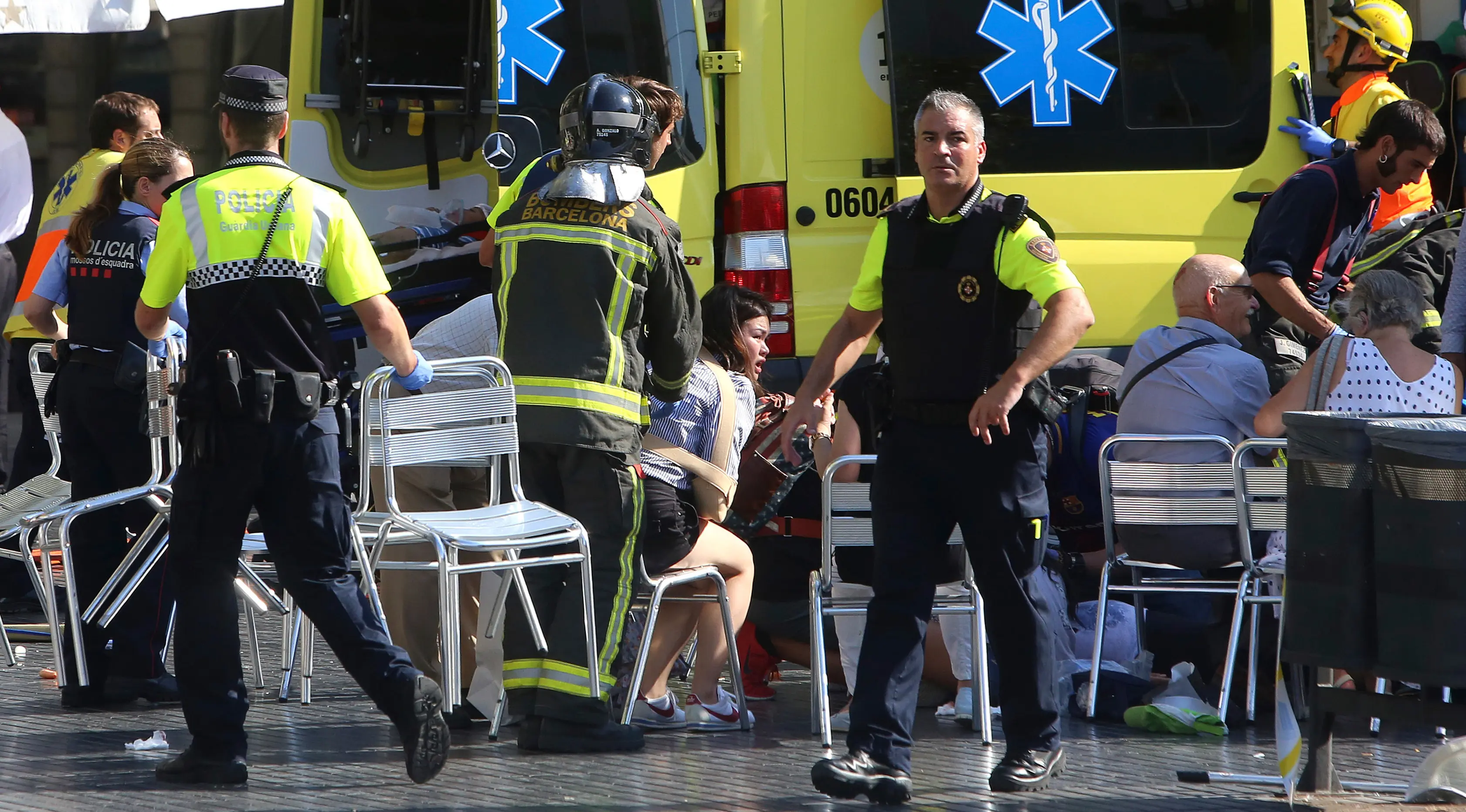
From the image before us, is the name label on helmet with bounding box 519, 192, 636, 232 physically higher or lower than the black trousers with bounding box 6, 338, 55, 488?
higher

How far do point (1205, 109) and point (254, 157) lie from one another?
145 inches

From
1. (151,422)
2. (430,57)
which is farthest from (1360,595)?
(430,57)

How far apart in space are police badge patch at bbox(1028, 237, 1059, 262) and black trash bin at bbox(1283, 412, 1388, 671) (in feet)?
2.14

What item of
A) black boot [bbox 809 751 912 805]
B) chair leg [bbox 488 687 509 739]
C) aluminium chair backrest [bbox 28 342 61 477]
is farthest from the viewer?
aluminium chair backrest [bbox 28 342 61 477]

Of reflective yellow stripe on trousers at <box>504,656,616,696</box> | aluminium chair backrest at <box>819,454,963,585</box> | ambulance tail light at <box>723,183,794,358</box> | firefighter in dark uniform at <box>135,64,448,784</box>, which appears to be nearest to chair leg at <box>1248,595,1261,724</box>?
aluminium chair backrest at <box>819,454,963,585</box>

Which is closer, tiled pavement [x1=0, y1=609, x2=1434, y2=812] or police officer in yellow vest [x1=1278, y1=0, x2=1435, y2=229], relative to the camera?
tiled pavement [x1=0, y1=609, x2=1434, y2=812]

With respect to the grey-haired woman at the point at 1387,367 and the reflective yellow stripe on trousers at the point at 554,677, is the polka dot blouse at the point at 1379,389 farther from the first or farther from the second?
the reflective yellow stripe on trousers at the point at 554,677

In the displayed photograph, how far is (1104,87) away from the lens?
6.35 meters

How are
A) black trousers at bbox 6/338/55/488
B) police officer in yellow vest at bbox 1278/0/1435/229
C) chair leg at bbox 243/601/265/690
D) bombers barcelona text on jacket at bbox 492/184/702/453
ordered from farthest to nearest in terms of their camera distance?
police officer in yellow vest at bbox 1278/0/1435/229, black trousers at bbox 6/338/55/488, chair leg at bbox 243/601/265/690, bombers barcelona text on jacket at bbox 492/184/702/453

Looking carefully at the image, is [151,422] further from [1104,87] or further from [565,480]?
[1104,87]

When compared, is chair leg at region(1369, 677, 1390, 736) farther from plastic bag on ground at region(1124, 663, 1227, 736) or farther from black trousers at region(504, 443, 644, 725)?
black trousers at region(504, 443, 644, 725)

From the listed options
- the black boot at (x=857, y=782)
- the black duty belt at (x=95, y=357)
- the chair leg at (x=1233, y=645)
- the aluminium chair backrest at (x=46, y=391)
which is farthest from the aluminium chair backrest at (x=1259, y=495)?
the aluminium chair backrest at (x=46, y=391)

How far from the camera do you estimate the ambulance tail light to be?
20.4 ft

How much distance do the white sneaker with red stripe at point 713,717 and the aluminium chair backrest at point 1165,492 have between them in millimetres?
1212
